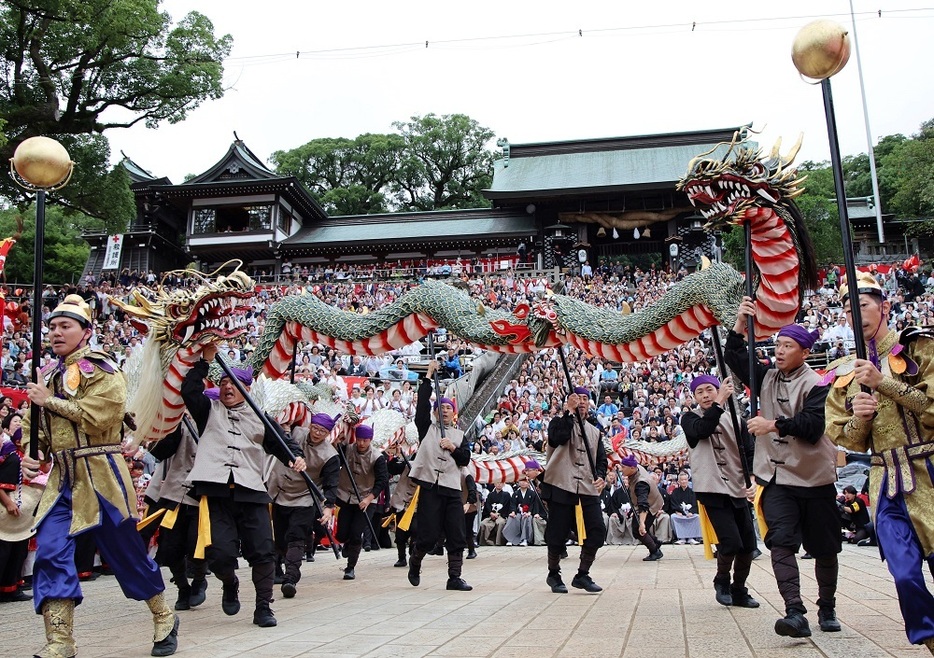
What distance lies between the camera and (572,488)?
697 cm

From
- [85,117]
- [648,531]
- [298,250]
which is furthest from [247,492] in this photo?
[298,250]

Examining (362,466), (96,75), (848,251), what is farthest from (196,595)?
(96,75)

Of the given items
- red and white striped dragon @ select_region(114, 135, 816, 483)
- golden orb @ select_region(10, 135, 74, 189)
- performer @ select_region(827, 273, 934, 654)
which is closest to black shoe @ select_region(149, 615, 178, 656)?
red and white striped dragon @ select_region(114, 135, 816, 483)

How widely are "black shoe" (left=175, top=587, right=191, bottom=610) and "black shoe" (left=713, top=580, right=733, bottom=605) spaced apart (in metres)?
4.28

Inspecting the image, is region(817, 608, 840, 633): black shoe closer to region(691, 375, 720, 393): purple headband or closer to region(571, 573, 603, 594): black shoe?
region(691, 375, 720, 393): purple headband

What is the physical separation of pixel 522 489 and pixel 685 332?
861 cm

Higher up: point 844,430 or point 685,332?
point 685,332

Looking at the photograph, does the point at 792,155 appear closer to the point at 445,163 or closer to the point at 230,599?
the point at 230,599

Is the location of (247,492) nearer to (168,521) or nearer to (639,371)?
(168,521)

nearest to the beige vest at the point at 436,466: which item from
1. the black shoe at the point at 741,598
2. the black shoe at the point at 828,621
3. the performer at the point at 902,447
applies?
the black shoe at the point at 741,598

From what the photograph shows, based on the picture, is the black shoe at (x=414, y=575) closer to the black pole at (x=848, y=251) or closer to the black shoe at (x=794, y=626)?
the black shoe at (x=794, y=626)

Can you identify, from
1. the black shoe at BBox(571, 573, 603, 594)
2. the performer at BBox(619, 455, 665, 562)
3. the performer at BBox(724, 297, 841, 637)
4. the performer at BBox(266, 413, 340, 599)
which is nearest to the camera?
the performer at BBox(724, 297, 841, 637)

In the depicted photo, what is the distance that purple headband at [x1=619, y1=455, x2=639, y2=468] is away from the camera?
11148 millimetres

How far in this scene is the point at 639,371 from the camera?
65.0 feet
